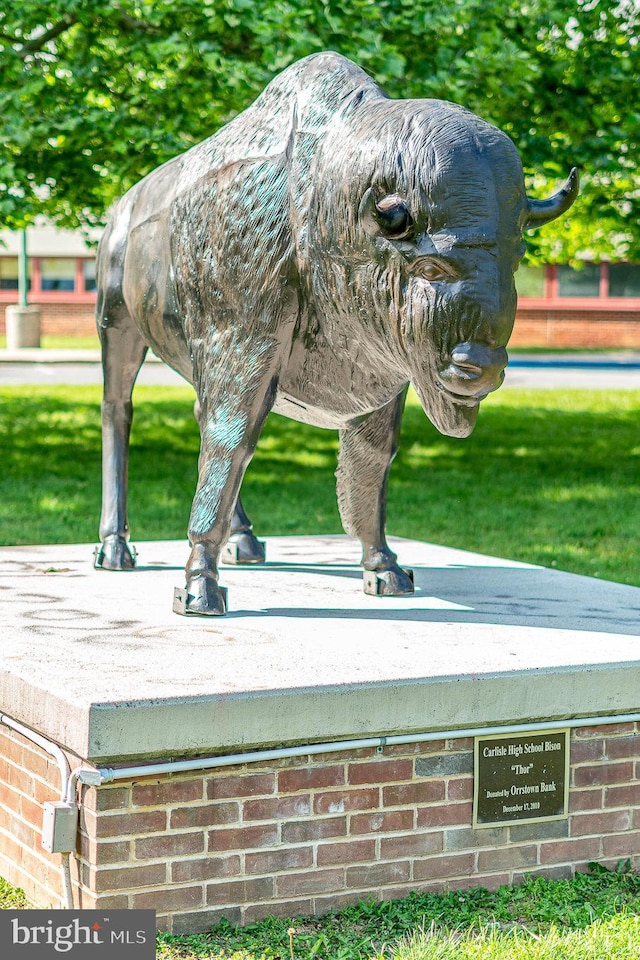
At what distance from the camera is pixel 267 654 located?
420cm

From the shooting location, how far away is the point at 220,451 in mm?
4793

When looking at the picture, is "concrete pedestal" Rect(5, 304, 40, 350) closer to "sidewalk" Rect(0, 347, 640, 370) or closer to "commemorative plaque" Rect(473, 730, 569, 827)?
"sidewalk" Rect(0, 347, 640, 370)

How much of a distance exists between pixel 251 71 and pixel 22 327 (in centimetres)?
2106

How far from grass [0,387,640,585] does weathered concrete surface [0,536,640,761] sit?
319 cm

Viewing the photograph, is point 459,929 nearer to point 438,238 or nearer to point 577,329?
point 438,238

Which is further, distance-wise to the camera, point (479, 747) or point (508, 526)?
point (508, 526)

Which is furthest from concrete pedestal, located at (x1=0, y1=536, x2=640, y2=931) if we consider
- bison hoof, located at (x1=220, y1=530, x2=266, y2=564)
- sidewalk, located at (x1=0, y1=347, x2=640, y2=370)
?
sidewalk, located at (x1=0, y1=347, x2=640, y2=370)

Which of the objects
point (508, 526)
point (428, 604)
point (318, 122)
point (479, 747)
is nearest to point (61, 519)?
point (508, 526)

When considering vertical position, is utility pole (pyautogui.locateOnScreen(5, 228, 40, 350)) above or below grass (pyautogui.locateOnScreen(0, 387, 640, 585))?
above

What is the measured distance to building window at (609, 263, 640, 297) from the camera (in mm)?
34250

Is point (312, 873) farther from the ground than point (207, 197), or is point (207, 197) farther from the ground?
point (207, 197)

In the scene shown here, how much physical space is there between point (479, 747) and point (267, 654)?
73 centimetres

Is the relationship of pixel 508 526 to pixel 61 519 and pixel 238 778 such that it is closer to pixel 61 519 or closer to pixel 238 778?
pixel 61 519

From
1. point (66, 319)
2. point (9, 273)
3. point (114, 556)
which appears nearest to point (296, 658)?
point (114, 556)
